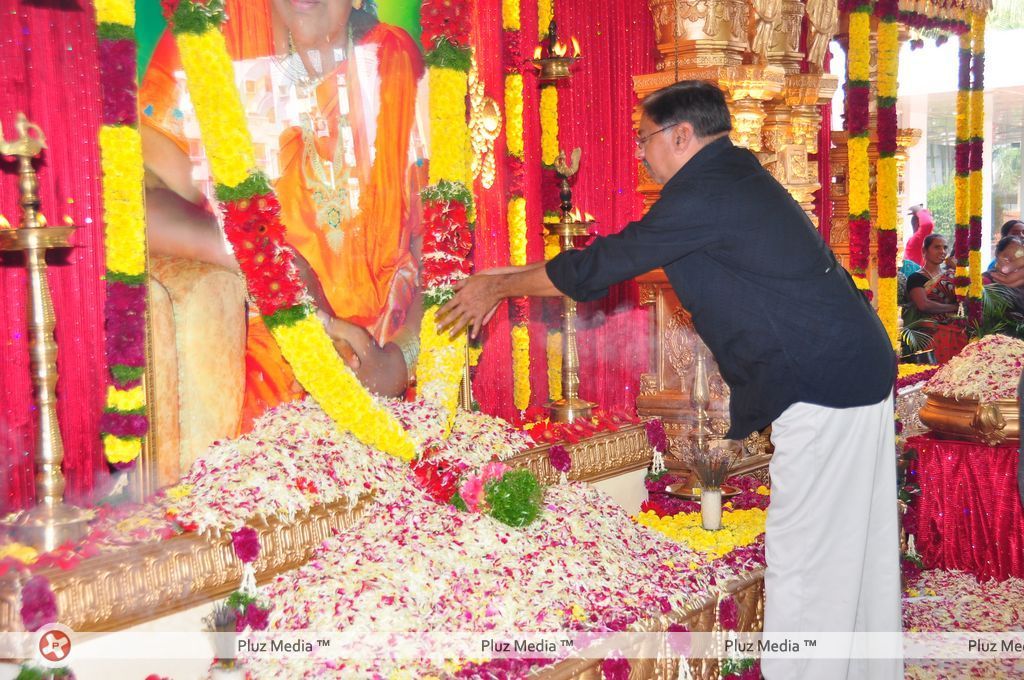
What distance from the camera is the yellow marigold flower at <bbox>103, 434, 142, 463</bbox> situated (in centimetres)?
375

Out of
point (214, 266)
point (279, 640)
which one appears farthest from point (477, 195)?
point (279, 640)

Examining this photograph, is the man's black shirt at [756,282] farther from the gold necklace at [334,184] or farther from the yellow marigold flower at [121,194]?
the gold necklace at [334,184]

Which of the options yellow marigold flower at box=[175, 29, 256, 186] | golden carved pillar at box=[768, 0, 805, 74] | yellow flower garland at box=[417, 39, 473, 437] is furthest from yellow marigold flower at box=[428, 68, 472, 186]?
golden carved pillar at box=[768, 0, 805, 74]

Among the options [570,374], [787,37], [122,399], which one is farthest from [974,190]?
[122,399]

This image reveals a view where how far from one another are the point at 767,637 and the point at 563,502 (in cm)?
139

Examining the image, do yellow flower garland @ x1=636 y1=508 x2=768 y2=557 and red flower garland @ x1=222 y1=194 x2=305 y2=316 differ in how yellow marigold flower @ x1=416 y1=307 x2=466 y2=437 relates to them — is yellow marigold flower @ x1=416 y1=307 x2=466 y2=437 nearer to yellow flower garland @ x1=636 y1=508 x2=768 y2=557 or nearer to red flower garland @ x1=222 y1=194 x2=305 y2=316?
red flower garland @ x1=222 y1=194 x2=305 y2=316

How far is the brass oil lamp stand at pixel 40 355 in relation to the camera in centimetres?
310

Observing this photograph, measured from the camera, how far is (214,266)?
13.7 ft

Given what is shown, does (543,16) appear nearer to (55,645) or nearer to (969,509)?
(969,509)

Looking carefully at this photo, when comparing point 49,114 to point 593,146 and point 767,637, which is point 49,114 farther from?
point 593,146

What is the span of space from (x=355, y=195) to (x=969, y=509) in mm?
3435

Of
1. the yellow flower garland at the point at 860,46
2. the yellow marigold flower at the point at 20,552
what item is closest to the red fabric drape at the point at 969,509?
the yellow marigold flower at the point at 20,552

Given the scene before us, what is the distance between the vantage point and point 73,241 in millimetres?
3695

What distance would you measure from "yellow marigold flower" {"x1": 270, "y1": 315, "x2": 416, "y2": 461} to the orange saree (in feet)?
0.96
